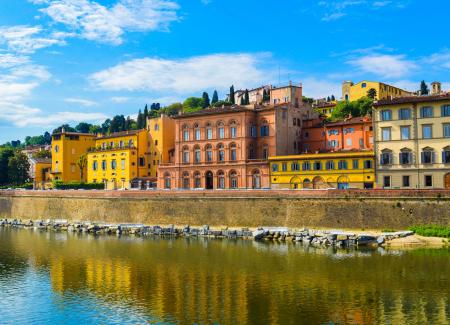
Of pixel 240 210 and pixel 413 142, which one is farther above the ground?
pixel 413 142

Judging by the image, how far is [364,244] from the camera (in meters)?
47.6

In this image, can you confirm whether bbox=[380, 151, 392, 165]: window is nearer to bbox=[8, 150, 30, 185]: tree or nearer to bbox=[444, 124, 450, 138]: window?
bbox=[444, 124, 450, 138]: window

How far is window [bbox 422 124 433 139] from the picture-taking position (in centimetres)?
5619

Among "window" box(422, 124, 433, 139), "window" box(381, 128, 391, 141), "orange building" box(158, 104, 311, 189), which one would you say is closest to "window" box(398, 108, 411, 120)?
"window" box(381, 128, 391, 141)

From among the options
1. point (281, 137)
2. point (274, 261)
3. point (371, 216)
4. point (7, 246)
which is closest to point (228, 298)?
point (274, 261)

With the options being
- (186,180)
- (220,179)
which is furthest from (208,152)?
(186,180)

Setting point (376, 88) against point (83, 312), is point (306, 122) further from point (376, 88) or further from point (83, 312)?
point (83, 312)

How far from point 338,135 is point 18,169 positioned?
68.7 m

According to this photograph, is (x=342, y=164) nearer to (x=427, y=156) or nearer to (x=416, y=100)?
(x=427, y=156)

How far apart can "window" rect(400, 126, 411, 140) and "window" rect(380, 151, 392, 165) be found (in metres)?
2.35

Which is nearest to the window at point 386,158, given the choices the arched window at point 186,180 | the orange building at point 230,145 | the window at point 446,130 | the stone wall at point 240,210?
the window at point 446,130

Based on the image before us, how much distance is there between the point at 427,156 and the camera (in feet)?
184

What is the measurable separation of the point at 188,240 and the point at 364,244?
1865 cm

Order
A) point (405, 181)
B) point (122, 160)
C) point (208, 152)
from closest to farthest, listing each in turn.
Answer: point (405, 181)
point (208, 152)
point (122, 160)
